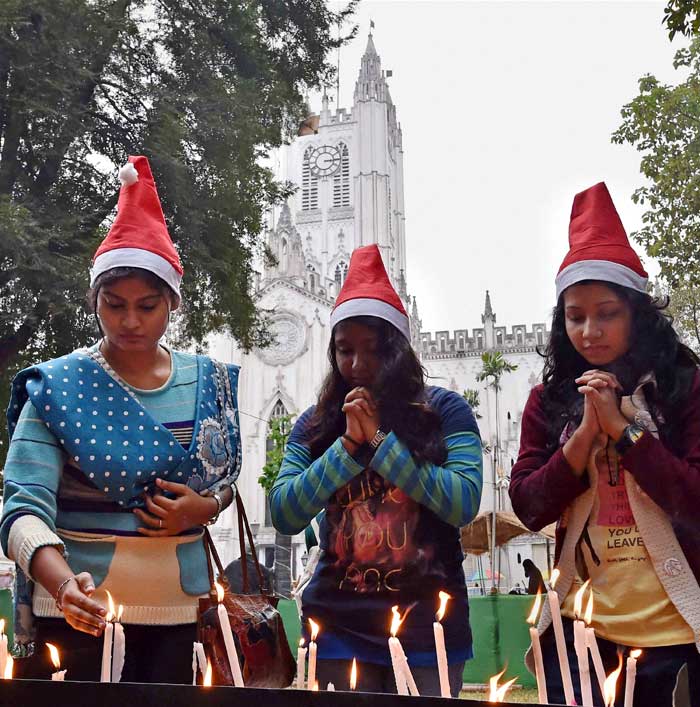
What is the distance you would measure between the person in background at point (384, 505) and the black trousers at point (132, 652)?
1.19 ft

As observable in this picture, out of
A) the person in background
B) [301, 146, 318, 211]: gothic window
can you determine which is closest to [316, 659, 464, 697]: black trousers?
the person in background

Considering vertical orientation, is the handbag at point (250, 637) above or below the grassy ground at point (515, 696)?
above

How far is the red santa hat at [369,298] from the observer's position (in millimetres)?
2285

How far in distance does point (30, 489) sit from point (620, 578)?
4.10ft

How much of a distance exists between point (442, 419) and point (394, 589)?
461mm

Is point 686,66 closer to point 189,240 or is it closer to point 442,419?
point 189,240

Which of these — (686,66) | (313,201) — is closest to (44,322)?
(686,66)

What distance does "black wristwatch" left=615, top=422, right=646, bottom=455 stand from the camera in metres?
1.77

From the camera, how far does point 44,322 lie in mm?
10016

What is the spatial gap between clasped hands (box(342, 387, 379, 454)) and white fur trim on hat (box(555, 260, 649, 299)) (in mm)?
573

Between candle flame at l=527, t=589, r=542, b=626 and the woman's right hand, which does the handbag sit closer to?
the woman's right hand

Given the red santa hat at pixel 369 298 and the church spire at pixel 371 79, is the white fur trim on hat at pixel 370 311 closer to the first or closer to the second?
the red santa hat at pixel 369 298

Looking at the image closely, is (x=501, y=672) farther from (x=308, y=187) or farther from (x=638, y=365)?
(x=308, y=187)

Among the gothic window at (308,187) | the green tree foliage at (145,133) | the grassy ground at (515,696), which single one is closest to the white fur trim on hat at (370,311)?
the grassy ground at (515,696)
